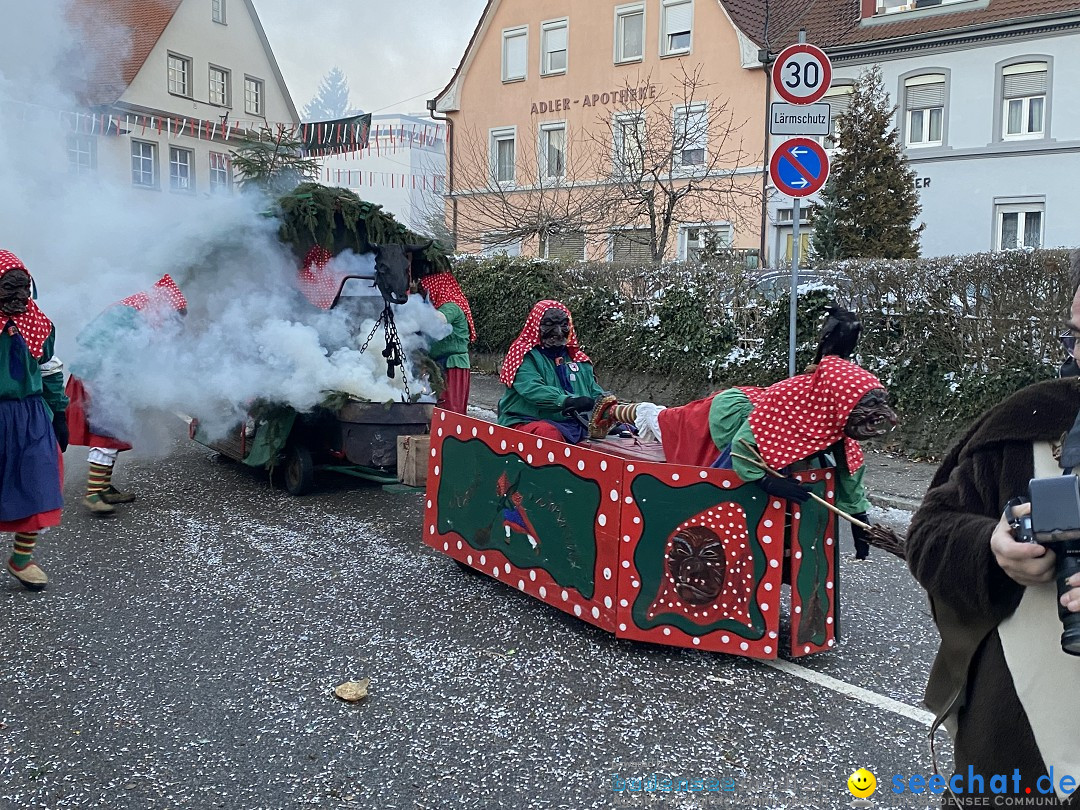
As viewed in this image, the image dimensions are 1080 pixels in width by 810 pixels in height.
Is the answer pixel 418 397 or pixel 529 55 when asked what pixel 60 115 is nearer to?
pixel 418 397

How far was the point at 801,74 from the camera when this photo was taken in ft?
24.5

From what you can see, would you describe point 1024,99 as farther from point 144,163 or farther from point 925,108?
point 144,163

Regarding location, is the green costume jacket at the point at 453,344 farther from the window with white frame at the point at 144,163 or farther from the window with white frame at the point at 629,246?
the window with white frame at the point at 629,246

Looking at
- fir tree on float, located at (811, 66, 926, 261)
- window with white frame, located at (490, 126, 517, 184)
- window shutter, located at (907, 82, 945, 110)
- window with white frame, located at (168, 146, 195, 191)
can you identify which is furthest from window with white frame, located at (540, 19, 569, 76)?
window with white frame, located at (168, 146, 195, 191)

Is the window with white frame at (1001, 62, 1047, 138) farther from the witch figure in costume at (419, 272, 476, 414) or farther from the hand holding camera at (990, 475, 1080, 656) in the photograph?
the hand holding camera at (990, 475, 1080, 656)

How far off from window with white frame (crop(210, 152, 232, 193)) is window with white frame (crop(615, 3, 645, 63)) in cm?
1565

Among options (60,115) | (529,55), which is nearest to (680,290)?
(60,115)

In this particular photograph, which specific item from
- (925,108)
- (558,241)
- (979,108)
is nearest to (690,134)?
(558,241)

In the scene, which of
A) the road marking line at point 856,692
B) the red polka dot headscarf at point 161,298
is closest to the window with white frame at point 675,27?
the red polka dot headscarf at point 161,298

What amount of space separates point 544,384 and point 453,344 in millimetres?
2819

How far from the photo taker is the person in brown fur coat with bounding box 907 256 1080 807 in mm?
1736

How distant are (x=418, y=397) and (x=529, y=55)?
21.7 metres

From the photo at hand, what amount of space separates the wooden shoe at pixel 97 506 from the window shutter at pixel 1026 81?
65.8ft

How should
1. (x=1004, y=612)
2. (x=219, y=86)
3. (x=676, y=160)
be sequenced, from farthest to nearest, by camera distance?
(x=676, y=160)
(x=219, y=86)
(x=1004, y=612)
